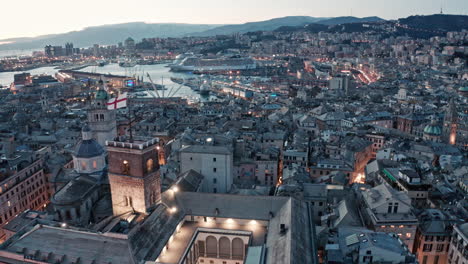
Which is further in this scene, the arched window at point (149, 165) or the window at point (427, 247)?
the window at point (427, 247)

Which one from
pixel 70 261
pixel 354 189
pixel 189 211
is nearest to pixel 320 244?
pixel 189 211

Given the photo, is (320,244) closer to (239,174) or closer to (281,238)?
(281,238)

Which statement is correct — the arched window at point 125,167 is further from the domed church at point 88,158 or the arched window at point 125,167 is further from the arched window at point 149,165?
the domed church at point 88,158

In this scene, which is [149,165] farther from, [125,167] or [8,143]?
[8,143]

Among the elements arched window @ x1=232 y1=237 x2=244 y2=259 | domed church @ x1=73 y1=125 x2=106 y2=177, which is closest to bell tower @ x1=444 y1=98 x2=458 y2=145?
arched window @ x1=232 y1=237 x2=244 y2=259

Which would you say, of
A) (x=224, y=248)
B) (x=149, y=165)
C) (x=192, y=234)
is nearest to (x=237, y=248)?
(x=224, y=248)

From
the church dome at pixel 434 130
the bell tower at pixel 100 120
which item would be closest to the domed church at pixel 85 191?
the bell tower at pixel 100 120
